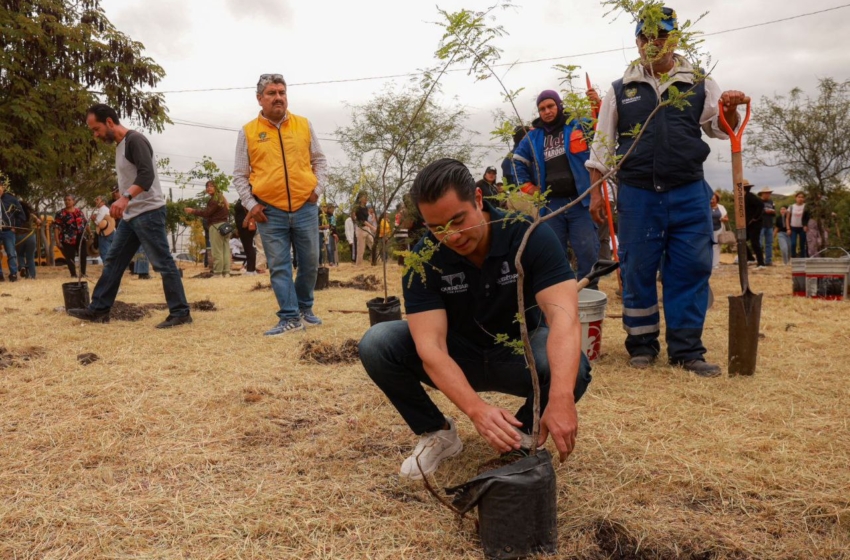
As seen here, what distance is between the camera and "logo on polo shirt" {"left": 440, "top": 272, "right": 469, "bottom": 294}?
2141 millimetres

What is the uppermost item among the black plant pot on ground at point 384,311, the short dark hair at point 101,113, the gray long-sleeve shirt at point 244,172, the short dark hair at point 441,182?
the short dark hair at point 101,113

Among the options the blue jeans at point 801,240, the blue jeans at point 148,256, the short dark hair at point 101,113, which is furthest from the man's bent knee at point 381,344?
the blue jeans at point 801,240

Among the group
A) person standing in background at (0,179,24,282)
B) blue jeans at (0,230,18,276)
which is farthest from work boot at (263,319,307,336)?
blue jeans at (0,230,18,276)

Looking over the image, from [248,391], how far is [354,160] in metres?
13.5

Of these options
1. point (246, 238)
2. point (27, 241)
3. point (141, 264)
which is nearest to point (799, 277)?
point (246, 238)

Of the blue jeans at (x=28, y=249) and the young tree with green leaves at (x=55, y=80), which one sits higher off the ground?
the young tree with green leaves at (x=55, y=80)

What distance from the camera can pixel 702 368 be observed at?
3465mm

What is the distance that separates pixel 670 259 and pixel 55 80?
15.3 m

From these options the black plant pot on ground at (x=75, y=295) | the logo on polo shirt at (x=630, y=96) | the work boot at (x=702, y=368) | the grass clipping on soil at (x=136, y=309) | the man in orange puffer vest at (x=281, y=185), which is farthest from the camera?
the black plant pot on ground at (x=75, y=295)

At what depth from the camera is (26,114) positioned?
13031 mm

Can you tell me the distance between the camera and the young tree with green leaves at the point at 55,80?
43.8 ft

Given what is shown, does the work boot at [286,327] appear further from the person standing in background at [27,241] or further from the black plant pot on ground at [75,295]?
the person standing in background at [27,241]

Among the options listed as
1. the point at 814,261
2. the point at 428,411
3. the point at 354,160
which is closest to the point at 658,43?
the point at 428,411

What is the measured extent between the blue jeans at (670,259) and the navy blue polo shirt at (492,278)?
166cm
